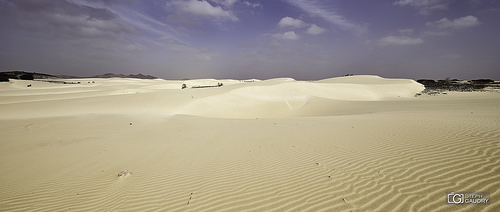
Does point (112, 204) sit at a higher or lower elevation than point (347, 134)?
lower

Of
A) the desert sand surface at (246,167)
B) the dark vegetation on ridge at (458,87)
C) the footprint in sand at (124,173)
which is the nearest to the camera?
the desert sand surface at (246,167)

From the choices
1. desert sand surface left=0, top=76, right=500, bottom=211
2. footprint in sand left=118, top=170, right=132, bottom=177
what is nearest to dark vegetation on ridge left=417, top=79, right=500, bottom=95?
desert sand surface left=0, top=76, right=500, bottom=211

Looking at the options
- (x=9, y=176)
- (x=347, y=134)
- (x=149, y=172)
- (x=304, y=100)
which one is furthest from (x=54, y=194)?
(x=304, y=100)

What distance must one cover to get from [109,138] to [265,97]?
1421 cm

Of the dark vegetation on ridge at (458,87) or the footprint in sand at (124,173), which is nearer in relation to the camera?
the footprint in sand at (124,173)

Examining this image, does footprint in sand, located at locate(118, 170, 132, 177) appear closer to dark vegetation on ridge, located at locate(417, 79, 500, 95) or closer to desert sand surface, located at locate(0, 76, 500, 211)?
desert sand surface, located at locate(0, 76, 500, 211)

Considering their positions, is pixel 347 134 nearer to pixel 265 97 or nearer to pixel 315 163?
pixel 315 163

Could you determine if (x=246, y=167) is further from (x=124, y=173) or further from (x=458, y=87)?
(x=458, y=87)

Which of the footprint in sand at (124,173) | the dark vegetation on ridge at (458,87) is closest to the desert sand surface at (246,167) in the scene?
the footprint in sand at (124,173)

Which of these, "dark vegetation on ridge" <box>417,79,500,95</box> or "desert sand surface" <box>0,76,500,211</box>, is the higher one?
"dark vegetation on ridge" <box>417,79,500,95</box>

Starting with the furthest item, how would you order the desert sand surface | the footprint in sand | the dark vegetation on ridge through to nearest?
the dark vegetation on ridge, the footprint in sand, the desert sand surface

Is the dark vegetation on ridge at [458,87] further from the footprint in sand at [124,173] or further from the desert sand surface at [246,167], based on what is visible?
the footprint in sand at [124,173]

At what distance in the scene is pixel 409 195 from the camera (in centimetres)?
307

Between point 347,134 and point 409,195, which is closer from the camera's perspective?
point 409,195
